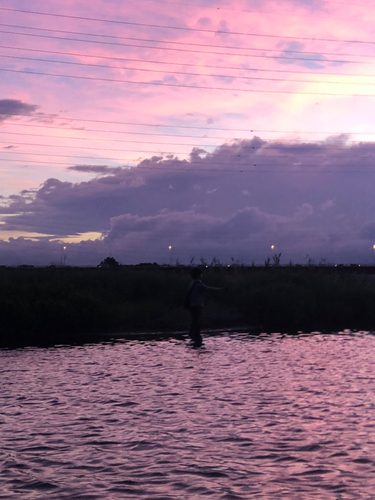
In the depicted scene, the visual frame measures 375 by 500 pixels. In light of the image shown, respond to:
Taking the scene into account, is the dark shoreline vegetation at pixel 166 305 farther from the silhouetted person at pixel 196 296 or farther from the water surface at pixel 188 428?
the water surface at pixel 188 428

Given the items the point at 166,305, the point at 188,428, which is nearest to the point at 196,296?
the point at 166,305

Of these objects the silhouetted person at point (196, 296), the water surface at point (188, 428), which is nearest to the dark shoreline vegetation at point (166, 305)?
the silhouetted person at point (196, 296)

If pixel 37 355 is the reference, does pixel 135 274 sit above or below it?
above

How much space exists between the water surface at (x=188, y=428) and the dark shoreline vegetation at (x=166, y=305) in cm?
681

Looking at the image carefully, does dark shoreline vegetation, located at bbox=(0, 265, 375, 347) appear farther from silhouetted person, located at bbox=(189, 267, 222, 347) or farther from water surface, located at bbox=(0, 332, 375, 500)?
water surface, located at bbox=(0, 332, 375, 500)

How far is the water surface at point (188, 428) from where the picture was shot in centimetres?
658

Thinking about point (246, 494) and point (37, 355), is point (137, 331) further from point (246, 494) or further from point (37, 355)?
point (246, 494)

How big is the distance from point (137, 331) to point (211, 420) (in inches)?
545

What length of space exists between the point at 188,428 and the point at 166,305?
19822 millimetres

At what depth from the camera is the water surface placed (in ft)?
21.6

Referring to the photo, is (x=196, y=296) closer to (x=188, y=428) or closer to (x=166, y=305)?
(x=166, y=305)

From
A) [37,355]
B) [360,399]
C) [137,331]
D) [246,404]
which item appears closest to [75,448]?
[246,404]

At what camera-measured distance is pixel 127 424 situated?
30.1 feet

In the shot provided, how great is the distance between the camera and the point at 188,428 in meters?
8.86
